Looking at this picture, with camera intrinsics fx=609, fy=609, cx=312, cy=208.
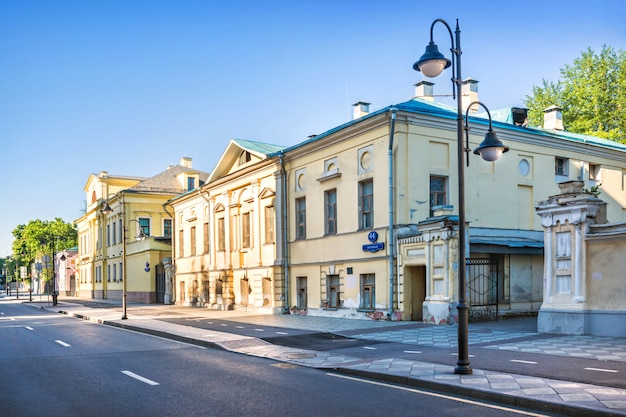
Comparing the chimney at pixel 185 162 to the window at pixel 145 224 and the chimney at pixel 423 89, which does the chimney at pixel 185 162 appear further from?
the chimney at pixel 423 89

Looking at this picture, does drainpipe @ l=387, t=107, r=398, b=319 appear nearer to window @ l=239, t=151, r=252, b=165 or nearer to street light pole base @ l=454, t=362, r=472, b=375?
street light pole base @ l=454, t=362, r=472, b=375

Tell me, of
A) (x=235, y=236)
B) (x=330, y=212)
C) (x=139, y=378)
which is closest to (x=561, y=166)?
(x=330, y=212)

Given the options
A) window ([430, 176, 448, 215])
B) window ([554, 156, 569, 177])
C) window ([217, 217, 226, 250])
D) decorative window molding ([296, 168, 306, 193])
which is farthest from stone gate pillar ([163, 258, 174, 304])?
window ([554, 156, 569, 177])

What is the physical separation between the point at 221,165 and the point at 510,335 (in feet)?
A: 76.1

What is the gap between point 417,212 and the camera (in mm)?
23406

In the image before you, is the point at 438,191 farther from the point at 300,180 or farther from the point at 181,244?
the point at 181,244

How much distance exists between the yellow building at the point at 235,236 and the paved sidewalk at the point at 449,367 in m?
8.18

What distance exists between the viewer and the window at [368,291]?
24281 millimetres

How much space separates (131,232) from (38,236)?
61.9 m

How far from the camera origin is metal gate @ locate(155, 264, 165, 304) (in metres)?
48.4

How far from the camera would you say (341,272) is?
26.2 meters

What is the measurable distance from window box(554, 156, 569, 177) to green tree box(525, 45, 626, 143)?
17.0 m

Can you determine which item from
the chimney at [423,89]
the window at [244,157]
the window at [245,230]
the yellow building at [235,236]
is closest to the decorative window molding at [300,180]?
the yellow building at [235,236]

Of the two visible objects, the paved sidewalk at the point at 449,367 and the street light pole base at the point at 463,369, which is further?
the street light pole base at the point at 463,369
